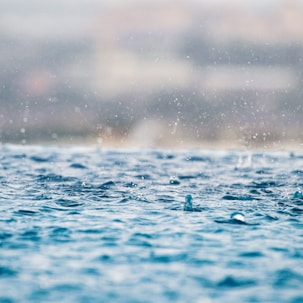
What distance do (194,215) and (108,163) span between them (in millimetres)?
12930

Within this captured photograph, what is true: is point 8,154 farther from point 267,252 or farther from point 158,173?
point 267,252

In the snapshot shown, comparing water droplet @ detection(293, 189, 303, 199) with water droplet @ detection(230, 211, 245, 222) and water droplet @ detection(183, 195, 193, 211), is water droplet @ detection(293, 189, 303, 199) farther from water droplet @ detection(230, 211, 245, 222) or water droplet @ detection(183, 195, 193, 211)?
water droplet @ detection(230, 211, 245, 222)

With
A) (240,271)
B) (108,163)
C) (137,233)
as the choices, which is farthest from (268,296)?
(108,163)

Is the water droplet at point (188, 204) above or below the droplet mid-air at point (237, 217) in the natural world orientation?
above

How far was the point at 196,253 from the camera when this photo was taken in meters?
10.7

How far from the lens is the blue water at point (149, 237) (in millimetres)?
8734

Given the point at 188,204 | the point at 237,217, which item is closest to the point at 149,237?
the point at 237,217

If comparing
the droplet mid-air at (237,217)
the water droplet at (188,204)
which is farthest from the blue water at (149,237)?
the water droplet at (188,204)

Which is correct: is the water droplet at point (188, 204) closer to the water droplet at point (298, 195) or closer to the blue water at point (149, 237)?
the blue water at point (149, 237)

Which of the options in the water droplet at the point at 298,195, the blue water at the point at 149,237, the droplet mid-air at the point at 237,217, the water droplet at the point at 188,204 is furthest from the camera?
the water droplet at the point at 298,195

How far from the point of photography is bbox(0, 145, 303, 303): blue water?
8.73 meters

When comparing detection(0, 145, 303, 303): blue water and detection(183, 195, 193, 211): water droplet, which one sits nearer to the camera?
detection(0, 145, 303, 303): blue water

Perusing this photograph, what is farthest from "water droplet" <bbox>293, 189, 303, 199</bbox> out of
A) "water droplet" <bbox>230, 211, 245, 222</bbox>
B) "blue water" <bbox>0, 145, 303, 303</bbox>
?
"water droplet" <bbox>230, 211, 245, 222</bbox>

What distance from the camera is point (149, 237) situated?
11.9 m
